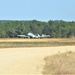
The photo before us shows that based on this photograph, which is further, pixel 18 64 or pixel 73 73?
pixel 18 64

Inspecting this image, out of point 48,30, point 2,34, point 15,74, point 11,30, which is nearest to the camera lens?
point 15,74

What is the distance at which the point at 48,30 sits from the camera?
91500mm

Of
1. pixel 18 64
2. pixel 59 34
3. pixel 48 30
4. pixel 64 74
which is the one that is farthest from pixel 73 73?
pixel 48 30

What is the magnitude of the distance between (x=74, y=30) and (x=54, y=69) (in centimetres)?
7252

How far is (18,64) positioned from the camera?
18016mm

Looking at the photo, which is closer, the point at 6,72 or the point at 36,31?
the point at 6,72

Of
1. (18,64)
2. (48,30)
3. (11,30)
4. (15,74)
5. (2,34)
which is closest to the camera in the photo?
(15,74)

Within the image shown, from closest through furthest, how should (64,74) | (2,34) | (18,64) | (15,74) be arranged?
1. (64,74)
2. (15,74)
3. (18,64)
4. (2,34)

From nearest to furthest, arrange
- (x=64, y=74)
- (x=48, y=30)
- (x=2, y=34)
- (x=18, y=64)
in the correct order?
(x=64, y=74) → (x=18, y=64) → (x=2, y=34) → (x=48, y=30)

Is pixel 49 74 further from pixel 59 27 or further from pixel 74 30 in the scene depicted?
pixel 59 27

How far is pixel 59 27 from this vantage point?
317 feet

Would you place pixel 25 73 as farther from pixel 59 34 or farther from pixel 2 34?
pixel 59 34

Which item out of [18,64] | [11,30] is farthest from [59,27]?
[18,64]

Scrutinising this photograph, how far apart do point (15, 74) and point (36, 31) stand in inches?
3052
